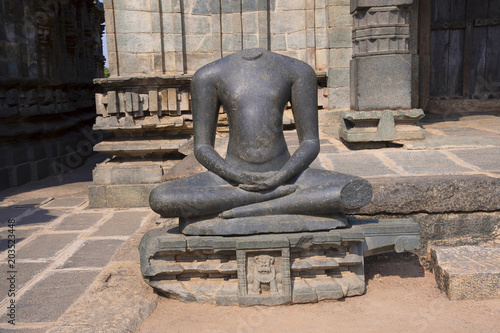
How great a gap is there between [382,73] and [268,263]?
359 centimetres

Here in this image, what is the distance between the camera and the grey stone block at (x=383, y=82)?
19.2ft

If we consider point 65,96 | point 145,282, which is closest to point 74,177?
point 65,96

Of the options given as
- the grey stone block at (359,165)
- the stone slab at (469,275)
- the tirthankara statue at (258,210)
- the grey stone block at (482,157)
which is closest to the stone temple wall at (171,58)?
the grey stone block at (359,165)

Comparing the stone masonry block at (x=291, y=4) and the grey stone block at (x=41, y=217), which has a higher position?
the stone masonry block at (x=291, y=4)

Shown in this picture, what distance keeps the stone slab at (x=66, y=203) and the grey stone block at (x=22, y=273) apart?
287 centimetres

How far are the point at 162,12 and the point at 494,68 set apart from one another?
5.92m

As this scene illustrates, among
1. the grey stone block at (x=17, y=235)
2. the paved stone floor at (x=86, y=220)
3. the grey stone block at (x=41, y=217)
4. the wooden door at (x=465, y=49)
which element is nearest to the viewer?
the paved stone floor at (x=86, y=220)

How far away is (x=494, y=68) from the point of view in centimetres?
853

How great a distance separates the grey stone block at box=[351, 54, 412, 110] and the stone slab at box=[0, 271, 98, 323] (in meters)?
3.84

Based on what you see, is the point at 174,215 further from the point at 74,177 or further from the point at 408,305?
the point at 74,177

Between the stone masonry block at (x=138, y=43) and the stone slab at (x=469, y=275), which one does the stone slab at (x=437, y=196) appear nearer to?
the stone slab at (x=469, y=275)

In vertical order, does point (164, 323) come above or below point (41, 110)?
below

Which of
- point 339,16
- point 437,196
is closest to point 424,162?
point 437,196

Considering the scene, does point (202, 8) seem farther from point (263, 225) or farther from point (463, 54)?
point (263, 225)
